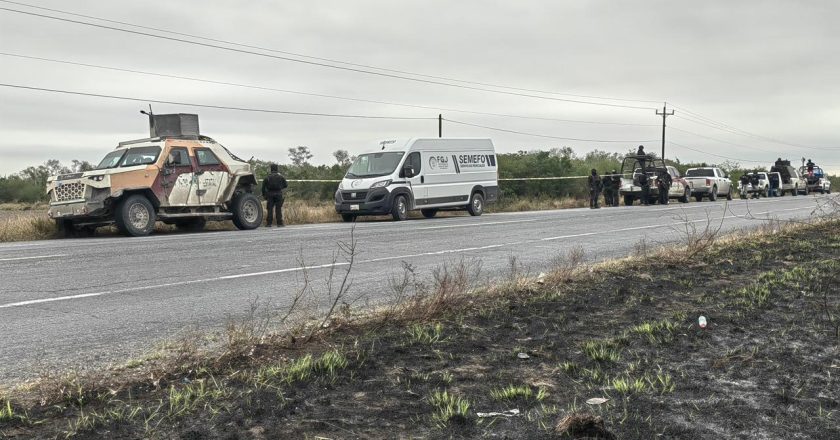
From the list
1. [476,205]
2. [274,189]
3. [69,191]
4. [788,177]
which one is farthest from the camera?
[788,177]

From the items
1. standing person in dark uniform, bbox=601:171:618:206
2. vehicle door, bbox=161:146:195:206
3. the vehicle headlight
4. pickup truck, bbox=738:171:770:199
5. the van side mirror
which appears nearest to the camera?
vehicle door, bbox=161:146:195:206

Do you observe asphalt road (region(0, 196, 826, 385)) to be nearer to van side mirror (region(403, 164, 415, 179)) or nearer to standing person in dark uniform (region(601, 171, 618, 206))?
van side mirror (region(403, 164, 415, 179))

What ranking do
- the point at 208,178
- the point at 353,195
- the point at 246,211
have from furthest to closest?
1. the point at 353,195
2. the point at 246,211
3. the point at 208,178

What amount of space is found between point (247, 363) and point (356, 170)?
17.5m

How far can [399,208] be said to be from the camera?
21.0m

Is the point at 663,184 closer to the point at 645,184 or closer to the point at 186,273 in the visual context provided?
the point at 645,184

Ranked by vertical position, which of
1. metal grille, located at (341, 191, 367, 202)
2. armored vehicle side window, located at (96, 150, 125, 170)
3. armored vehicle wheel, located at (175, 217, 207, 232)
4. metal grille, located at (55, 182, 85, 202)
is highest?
armored vehicle side window, located at (96, 150, 125, 170)

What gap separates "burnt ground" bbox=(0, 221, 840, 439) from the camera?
10.8 ft

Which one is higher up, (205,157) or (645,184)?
(205,157)

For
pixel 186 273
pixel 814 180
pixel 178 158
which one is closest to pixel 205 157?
pixel 178 158

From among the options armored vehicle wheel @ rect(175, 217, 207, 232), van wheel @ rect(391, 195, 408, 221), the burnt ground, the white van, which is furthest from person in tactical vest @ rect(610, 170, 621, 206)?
the burnt ground

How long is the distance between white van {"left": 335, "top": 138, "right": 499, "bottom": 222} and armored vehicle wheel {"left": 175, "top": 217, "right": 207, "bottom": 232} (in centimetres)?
424

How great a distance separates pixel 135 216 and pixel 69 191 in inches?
60.3

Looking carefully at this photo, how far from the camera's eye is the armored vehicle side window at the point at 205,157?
17000 millimetres
